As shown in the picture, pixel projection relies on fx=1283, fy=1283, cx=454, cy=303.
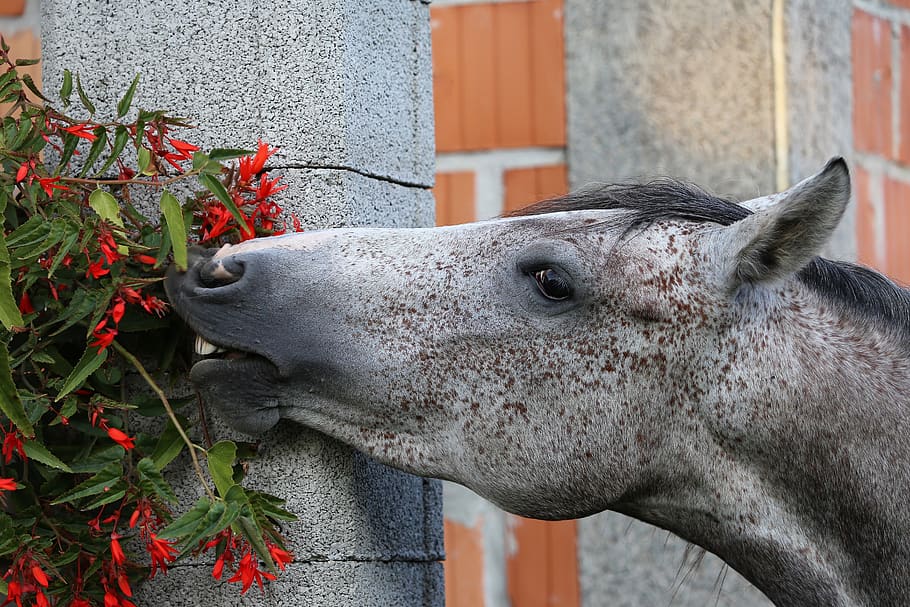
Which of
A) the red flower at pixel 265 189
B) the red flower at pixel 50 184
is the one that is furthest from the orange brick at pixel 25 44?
the red flower at pixel 50 184

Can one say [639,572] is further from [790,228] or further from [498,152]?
[790,228]

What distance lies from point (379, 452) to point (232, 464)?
0.23 metres

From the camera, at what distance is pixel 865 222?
4.30 meters

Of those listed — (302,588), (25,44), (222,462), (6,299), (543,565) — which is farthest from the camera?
(543,565)

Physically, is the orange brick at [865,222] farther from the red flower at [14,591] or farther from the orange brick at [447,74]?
the red flower at [14,591]

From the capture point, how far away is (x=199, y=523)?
1.78 metres

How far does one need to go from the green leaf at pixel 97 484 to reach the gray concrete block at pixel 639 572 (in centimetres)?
224

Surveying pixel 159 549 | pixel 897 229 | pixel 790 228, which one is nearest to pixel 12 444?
pixel 159 549

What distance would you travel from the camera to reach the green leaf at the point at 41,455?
5.96ft

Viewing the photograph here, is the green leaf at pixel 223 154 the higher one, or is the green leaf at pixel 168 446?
the green leaf at pixel 223 154

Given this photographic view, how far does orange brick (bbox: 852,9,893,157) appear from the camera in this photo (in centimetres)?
428

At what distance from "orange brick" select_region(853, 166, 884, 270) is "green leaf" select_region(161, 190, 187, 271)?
2.85 metres

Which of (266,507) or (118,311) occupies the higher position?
(118,311)

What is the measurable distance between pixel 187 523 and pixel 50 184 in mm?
528
